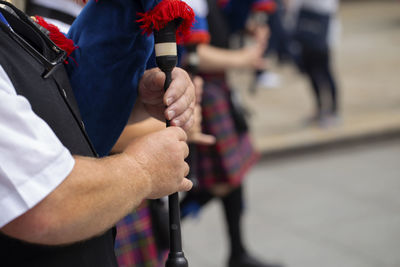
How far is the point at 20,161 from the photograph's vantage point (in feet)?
3.33

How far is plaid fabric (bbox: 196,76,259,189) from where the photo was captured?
2980 millimetres

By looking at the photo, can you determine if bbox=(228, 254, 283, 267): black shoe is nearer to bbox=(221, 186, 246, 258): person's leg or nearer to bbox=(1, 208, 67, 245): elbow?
bbox=(221, 186, 246, 258): person's leg

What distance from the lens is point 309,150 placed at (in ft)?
19.0

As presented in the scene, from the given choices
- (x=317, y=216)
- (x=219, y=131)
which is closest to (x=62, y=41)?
(x=219, y=131)

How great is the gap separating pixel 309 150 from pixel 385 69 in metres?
3.73

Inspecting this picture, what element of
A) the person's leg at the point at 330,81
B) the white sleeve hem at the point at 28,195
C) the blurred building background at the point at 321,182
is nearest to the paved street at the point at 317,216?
the blurred building background at the point at 321,182

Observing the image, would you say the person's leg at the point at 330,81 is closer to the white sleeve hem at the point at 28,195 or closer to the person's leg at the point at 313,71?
the person's leg at the point at 313,71

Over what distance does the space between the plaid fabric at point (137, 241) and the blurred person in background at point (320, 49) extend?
4.00 meters

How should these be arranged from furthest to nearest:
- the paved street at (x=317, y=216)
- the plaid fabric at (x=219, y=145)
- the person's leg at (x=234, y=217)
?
the paved street at (x=317, y=216) → the person's leg at (x=234, y=217) → the plaid fabric at (x=219, y=145)

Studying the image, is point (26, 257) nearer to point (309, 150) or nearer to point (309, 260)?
point (309, 260)

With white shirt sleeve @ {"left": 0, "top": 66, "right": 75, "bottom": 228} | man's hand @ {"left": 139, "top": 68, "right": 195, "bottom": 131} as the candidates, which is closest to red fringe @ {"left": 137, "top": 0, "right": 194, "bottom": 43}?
man's hand @ {"left": 139, "top": 68, "right": 195, "bottom": 131}

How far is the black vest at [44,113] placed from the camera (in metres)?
1.13

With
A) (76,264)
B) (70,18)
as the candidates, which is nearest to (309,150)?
(70,18)

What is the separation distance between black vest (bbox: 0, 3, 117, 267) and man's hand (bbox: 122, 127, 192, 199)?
0.43ft
